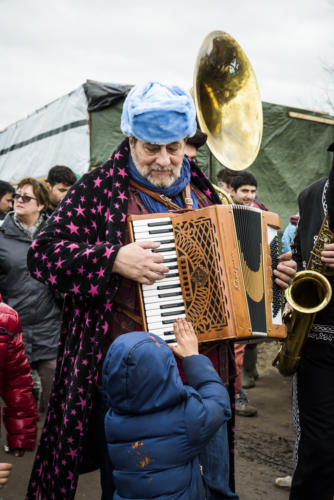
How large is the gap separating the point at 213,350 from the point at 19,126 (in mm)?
8986

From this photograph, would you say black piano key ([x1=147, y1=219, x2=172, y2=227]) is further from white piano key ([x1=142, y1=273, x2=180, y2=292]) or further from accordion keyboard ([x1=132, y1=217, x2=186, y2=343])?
white piano key ([x1=142, y1=273, x2=180, y2=292])

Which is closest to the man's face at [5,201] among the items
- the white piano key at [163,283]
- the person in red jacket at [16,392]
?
the person in red jacket at [16,392]

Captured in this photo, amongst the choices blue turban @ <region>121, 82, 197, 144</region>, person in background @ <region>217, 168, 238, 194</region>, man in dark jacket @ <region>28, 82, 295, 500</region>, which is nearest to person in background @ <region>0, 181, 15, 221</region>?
person in background @ <region>217, 168, 238, 194</region>

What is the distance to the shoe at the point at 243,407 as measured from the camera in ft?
15.6

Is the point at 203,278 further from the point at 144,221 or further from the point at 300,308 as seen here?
the point at 300,308

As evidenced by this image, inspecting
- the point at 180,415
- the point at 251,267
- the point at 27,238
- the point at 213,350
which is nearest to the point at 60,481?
the point at 180,415

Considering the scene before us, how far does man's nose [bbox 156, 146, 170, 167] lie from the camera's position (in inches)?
84.0

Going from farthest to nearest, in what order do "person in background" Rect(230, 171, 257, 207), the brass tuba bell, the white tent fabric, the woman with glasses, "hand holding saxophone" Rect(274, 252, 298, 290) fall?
the white tent fabric < "person in background" Rect(230, 171, 257, 207) < the woman with glasses < the brass tuba bell < "hand holding saxophone" Rect(274, 252, 298, 290)

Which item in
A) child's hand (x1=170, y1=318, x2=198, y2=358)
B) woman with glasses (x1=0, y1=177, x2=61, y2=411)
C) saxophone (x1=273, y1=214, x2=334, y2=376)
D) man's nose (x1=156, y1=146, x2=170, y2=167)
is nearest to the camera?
child's hand (x1=170, y1=318, x2=198, y2=358)

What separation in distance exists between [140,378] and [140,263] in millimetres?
471

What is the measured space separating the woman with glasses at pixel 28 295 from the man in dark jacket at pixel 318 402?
7.52 ft

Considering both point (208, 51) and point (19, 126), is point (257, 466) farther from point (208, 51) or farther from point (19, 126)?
point (19, 126)

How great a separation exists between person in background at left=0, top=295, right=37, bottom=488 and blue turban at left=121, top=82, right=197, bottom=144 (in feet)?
3.61

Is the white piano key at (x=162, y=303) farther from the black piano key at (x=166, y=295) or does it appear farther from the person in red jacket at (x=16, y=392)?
the person in red jacket at (x=16, y=392)
